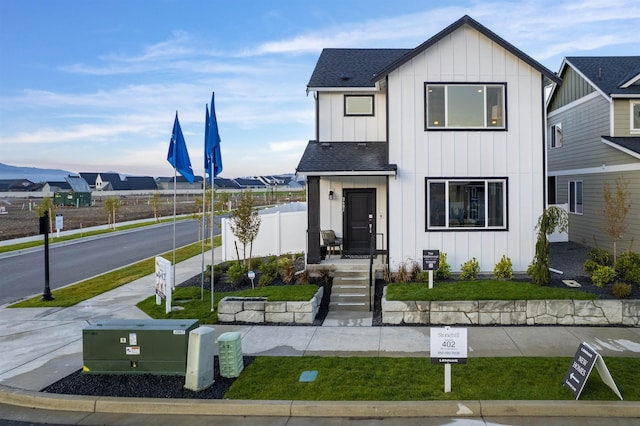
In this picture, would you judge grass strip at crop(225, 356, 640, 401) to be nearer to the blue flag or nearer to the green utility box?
the green utility box

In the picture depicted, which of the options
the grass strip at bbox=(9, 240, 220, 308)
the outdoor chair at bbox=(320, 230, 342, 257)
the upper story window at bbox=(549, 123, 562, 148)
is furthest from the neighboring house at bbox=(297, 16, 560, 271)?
the upper story window at bbox=(549, 123, 562, 148)

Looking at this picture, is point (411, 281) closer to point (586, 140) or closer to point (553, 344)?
point (553, 344)

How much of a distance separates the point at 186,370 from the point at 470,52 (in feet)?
39.7

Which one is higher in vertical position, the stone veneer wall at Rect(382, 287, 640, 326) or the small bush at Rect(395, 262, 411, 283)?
the small bush at Rect(395, 262, 411, 283)

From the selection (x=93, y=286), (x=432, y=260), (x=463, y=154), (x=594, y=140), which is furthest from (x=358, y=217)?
(x=594, y=140)

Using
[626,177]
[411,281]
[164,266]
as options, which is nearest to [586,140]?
[626,177]

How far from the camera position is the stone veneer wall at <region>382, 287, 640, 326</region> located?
10.7 metres

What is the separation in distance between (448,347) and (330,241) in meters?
9.21

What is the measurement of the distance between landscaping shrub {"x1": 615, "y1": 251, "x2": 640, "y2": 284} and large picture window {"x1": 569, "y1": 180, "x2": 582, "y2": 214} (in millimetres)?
8999

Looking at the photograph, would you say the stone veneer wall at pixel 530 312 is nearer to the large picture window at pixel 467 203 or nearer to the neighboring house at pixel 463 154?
the neighboring house at pixel 463 154

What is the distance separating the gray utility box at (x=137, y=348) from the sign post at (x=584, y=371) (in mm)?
5808

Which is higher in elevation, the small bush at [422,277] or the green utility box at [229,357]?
the small bush at [422,277]

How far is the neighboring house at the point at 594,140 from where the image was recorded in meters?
18.3

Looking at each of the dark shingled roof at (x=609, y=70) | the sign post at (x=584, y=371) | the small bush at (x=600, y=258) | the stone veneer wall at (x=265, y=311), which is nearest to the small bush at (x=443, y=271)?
the stone veneer wall at (x=265, y=311)
